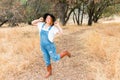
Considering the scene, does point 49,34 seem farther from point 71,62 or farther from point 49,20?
point 71,62

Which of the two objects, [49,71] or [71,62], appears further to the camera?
[71,62]

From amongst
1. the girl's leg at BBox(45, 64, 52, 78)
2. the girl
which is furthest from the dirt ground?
the girl

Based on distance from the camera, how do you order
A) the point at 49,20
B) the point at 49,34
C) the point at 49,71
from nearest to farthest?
the point at 49,34 → the point at 49,20 → the point at 49,71

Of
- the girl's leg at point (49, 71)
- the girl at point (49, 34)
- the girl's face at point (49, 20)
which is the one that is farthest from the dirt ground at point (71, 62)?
the girl's face at point (49, 20)

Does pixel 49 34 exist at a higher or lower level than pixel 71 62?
higher

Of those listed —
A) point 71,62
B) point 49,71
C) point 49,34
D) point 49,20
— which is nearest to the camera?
point 49,34

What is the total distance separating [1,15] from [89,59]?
21576 millimetres

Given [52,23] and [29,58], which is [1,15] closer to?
[29,58]

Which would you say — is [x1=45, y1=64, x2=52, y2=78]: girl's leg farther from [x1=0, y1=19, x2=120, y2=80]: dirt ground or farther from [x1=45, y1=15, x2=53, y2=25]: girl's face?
[x1=45, y1=15, x2=53, y2=25]: girl's face

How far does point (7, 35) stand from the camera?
14.9m

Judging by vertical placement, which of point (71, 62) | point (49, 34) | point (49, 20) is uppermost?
point (49, 20)

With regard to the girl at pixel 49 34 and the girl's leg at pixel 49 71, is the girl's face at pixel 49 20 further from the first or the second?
the girl's leg at pixel 49 71

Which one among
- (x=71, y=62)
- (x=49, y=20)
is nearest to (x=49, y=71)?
(x=71, y=62)

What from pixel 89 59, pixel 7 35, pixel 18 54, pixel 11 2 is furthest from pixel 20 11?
pixel 89 59
